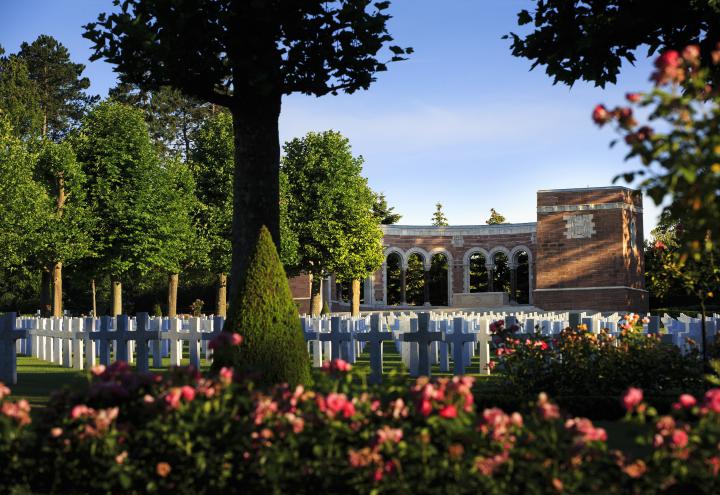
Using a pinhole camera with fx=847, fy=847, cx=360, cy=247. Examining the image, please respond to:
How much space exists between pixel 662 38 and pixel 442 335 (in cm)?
558

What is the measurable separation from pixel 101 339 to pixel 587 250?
94.9 feet

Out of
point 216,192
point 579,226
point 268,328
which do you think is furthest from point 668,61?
point 579,226

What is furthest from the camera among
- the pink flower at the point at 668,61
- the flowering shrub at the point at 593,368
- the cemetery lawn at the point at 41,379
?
the cemetery lawn at the point at 41,379

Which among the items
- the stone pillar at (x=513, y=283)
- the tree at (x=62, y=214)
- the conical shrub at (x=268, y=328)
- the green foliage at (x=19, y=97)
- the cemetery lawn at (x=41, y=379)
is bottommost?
the cemetery lawn at (x=41, y=379)

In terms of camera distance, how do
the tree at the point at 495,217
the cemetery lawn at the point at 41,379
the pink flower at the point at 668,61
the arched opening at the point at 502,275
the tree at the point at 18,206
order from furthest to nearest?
the tree at the point at 495,217 → the arched opening at the point at 502,275 → the tree at the point at 18,206 → the cemetery lawn at the point at 41,379 → the pink flower at the point at 668,61

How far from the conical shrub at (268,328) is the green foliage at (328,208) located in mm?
28585

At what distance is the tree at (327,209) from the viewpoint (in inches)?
1502

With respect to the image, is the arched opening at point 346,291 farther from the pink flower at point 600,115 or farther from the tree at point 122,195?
the pink flower at point 600,115

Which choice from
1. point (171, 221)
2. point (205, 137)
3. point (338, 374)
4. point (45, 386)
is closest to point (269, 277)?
point (338, 374)

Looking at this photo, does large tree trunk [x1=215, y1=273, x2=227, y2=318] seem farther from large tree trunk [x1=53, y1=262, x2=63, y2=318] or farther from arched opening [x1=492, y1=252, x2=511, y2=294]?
arched opening [x1=492, y1=252, x2=511, y2=294]

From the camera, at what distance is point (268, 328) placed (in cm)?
844

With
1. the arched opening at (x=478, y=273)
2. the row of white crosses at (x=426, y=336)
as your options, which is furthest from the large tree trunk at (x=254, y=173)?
the arched opening at (x=478, y=273)

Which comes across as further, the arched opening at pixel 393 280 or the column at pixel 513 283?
the arched opening at pixel 393 280

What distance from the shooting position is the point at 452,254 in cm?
5497
